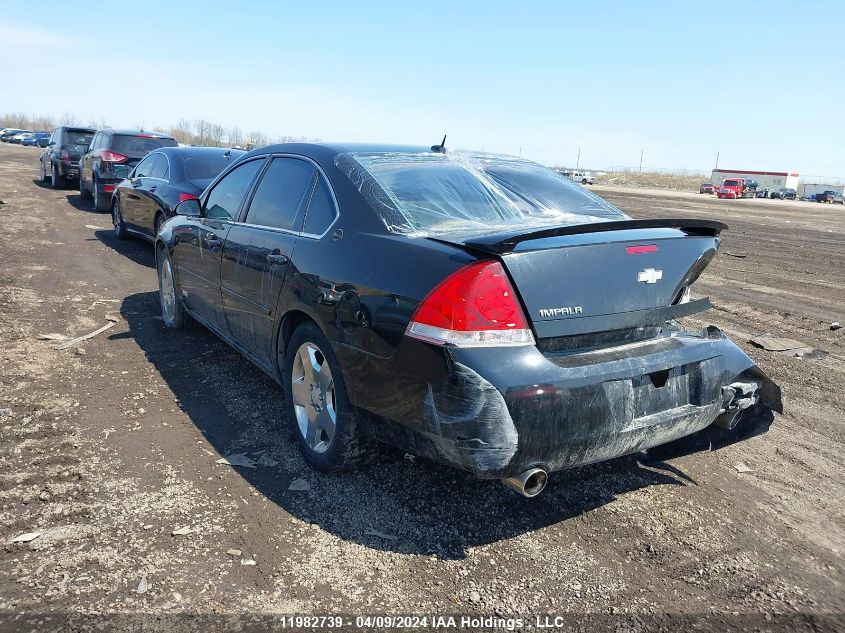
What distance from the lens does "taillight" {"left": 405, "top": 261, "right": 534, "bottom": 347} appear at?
2666 mm

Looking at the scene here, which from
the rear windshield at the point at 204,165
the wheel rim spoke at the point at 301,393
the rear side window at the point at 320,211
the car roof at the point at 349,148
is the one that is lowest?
the wheel rim spoke at the point at 301,393

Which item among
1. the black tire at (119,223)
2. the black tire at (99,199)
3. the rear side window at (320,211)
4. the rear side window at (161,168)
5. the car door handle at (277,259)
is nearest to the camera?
the rear side window at (320,211)

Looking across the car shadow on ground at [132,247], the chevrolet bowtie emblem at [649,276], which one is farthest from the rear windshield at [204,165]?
the chevrolet bowtie emblem at [649,276]

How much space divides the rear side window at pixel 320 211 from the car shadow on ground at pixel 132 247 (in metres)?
6.44

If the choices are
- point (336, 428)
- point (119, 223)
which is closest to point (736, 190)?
point (119, 223)

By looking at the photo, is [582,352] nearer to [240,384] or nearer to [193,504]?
[193,504]

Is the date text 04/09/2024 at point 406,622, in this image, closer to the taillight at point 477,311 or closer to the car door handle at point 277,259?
the taillight at point 477,311

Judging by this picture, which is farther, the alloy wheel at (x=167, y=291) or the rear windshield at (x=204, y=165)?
the rear windshield at (x=204, y=165)

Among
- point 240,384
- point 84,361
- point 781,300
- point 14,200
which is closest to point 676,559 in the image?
point 240,384

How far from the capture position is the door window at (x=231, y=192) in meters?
4.68

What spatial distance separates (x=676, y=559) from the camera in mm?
2928

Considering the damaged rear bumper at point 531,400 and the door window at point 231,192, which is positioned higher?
the door window at point 231,192

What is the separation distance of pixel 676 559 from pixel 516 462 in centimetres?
93

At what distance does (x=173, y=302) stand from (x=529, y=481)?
14.4 ft
